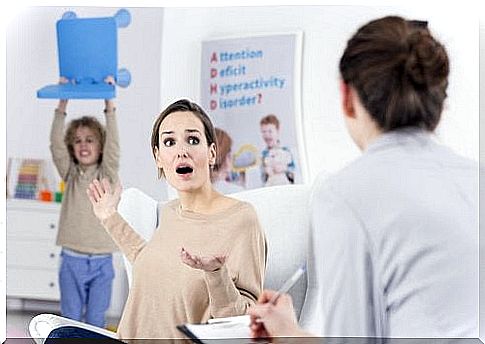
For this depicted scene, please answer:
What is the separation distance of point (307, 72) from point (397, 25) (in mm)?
285

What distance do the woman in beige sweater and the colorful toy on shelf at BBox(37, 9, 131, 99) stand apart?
20cm

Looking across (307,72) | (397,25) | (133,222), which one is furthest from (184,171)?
(397,25)

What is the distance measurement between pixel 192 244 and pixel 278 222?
26 cm

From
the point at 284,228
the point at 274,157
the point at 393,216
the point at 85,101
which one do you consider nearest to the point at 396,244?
the point at 393,216

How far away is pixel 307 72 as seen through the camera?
8.71 feet

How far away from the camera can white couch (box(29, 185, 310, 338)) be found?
264cm

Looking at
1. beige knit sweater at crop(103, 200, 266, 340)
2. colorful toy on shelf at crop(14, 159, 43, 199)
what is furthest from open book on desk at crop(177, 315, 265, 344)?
colorful toy on shelf at crop(14, 159, 43, 199)

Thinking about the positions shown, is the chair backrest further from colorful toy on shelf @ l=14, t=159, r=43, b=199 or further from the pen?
colorful toy on shelf @ l=14, t=159, r=43, b=199

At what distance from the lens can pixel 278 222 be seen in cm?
266

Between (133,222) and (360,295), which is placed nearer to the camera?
(360,295)

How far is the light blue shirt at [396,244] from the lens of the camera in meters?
2.52

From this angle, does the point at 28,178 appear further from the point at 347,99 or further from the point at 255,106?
the point at 347,99

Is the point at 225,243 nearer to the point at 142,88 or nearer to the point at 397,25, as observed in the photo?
the point at 142,88

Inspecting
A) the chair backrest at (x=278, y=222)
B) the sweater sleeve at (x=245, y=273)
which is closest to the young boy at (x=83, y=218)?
the chair backrest at (x=278, y=222)
